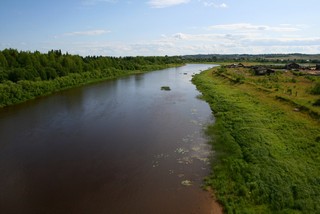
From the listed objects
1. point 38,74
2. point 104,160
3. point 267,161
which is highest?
point 38,74

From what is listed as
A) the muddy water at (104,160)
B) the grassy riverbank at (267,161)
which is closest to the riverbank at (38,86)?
the muddy water at (104,160)

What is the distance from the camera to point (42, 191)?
12406 mm

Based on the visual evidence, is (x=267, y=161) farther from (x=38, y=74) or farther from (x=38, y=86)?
(x=38, y=74)

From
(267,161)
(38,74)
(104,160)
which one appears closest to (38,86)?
(38,74)

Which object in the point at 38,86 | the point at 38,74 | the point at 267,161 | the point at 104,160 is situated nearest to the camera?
the point at 267,161

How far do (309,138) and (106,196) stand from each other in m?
12.3

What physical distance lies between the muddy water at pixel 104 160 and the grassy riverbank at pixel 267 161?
3.60 feet

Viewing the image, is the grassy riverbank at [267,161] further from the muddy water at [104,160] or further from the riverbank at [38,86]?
the riverbank at [38,86]

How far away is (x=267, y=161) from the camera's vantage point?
13.8 metres

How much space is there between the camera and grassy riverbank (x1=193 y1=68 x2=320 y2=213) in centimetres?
1061

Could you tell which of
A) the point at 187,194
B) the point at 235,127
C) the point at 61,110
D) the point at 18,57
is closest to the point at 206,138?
the point at 235,127

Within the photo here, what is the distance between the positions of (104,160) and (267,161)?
888 centimetres

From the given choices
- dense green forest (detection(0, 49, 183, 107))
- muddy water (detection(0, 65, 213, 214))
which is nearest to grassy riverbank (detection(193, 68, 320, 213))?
muddy water (detection(0, 65, 213, 214))

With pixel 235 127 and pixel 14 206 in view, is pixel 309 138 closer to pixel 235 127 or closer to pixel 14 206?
pixel 235 127
